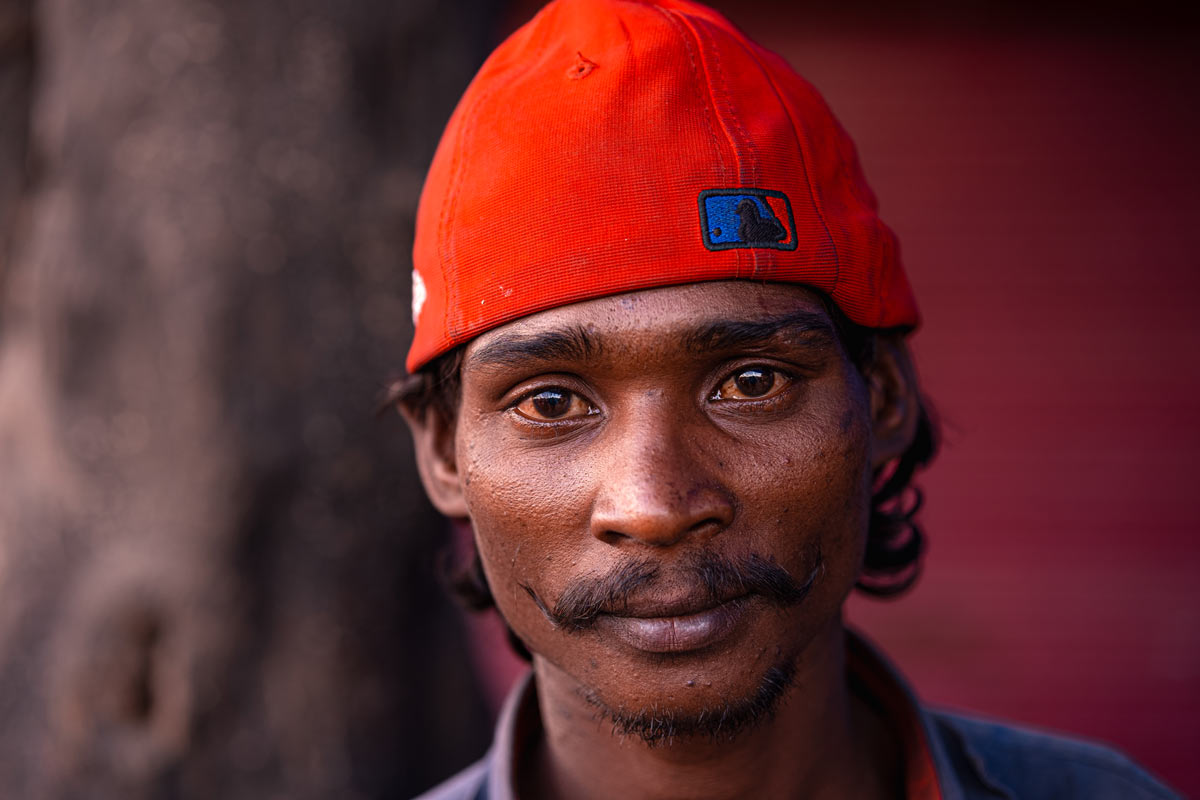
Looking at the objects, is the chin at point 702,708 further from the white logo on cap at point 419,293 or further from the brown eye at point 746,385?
the white logo on cap at point 419,293

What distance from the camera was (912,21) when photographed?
4.80 meters

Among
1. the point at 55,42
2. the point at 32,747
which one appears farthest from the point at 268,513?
the point at 55,42

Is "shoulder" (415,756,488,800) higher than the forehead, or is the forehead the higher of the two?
the forehead

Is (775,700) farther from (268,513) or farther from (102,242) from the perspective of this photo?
(102,242)

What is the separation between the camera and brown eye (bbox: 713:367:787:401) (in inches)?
59.5

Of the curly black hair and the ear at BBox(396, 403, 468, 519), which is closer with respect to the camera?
the curly black hair

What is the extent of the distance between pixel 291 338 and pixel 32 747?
4.63ft

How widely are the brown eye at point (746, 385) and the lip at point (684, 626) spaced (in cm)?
29

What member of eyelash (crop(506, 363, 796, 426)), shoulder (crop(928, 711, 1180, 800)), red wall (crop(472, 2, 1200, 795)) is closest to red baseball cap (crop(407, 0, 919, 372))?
eyelash (crop(506, 363, 796, 426))

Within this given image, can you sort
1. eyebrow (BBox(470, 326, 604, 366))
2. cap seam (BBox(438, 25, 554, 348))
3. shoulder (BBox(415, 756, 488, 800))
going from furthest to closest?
shoulder (BBox(415, 756, 488, 800)), cap seam (BBox(438, 25, 554, 348)), eyebrow (BBox(470, 326, 604, 366))

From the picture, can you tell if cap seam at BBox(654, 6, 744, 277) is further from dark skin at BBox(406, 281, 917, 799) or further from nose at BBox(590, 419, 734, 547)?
nose at BBox(590, 419, 734, 547)

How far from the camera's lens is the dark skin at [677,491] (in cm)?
142

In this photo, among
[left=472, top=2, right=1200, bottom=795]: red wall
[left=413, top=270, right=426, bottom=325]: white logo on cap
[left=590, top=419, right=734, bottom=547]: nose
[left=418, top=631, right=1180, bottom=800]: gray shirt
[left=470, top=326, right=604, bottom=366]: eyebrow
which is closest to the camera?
[left=590, top=419, right=734, bottom=547]: nose

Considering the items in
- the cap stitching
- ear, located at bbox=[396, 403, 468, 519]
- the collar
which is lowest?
the collar
